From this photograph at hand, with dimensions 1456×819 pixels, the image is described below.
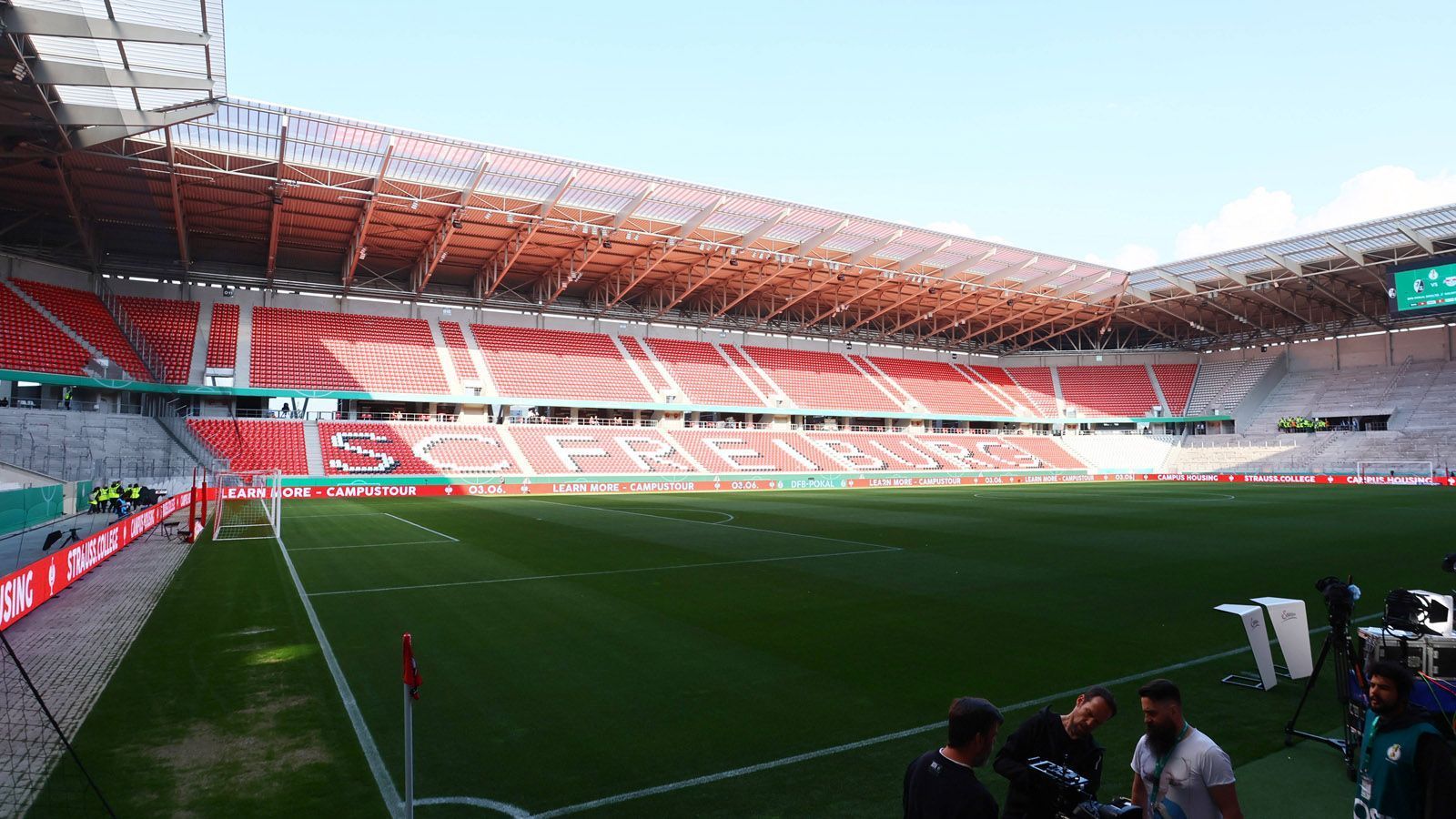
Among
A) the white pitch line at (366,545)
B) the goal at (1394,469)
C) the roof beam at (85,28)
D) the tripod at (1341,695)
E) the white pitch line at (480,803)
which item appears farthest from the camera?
the goal at (1394,469)

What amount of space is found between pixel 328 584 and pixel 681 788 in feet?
34.4

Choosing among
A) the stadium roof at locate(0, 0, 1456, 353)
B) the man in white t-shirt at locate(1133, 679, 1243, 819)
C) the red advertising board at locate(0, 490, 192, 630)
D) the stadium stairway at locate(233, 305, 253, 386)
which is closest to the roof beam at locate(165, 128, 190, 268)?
the stadium roof at locate(0, 0, 1456, 353)

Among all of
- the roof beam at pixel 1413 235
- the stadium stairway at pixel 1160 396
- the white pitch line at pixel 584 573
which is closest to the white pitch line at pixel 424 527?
the white pitch line at pixel 584 573

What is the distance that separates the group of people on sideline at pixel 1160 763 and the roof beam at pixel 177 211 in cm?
3340

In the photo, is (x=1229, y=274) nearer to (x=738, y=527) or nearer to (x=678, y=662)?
(x=738, y=527)

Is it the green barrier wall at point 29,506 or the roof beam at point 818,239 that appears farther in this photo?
the roof beam at point 818,239

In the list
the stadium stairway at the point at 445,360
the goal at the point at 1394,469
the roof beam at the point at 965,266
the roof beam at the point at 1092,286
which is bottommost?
the goal at the point at 1394,469

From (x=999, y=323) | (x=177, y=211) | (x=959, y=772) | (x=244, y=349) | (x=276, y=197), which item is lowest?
(x=959, y=772)

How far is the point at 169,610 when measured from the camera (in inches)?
452

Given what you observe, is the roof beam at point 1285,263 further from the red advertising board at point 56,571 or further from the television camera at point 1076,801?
the red advertising board at point 56,571

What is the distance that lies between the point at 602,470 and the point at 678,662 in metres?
35.2

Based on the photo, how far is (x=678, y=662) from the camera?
8.48 meters

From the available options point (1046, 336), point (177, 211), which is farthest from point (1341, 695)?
point (1046, 336)

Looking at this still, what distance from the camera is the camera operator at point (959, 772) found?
3117 millimetres
